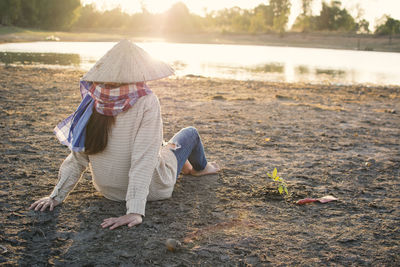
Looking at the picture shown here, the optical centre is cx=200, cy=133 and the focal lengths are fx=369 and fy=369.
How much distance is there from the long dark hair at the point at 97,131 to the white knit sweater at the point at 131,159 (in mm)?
40

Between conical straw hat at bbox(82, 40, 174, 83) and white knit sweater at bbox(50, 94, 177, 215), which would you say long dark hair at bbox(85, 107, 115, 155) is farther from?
conical straw hat at bbox(82, 40, 174, 83)

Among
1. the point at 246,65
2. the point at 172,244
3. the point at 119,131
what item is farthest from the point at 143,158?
the point at 246,65

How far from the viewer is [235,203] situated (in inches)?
107

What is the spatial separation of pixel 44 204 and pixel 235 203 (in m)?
1.32

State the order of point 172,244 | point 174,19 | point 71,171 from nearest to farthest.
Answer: point 172,244
point 71,171
point 174,19

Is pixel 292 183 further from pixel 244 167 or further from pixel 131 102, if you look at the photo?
pixel 131 102

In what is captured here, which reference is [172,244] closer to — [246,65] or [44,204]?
[44,204]

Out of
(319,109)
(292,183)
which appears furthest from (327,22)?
(292,183)

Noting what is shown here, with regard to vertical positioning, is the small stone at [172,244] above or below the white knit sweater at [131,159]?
below

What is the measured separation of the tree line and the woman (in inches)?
1750

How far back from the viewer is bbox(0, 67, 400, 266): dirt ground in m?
2.05

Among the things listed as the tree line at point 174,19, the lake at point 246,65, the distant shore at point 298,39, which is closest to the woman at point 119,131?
the lake at point 246,65

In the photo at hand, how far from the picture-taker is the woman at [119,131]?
2.06 metres

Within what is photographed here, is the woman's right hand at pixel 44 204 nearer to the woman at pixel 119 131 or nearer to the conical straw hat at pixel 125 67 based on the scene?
the woman at pixel 119 131
